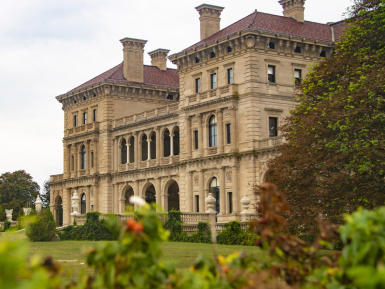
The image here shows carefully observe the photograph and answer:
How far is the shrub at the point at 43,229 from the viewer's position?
35816 mm

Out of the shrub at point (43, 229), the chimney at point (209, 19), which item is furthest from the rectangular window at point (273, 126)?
the shrub at point (43, 229)

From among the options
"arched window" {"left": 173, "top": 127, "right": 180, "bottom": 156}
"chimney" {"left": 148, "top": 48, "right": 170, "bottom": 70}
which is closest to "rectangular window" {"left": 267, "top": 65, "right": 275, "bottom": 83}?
"arched window" {"left": 173, "top": 127, "right": 180, "bottom": 156}

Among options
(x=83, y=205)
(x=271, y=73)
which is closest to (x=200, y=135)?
(x=271, y=73)

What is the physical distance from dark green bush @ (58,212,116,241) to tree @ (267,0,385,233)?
58.6 feet

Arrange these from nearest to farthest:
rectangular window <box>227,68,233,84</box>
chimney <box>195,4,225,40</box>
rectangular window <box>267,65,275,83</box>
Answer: rectangular window <box>267,65,275,83</box>, rectangular window <box>227,68,233,84</box>, chimney <box>195,4,225,40</box>

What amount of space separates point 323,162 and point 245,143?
25367 mm

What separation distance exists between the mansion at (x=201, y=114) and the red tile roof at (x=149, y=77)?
0.16 metres

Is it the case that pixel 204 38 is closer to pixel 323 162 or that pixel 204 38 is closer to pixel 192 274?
pixel 323 162

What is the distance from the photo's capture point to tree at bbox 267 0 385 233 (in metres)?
21.8

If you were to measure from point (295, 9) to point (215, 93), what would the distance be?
11.4m

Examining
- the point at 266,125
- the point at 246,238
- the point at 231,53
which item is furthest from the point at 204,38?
the point at 246,238

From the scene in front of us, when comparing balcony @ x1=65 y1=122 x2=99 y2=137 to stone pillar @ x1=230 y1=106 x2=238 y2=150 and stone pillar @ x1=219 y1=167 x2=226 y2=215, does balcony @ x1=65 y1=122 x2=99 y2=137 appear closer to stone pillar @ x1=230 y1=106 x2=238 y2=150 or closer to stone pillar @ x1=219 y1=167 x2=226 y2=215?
stone pillar @ x1=219 y1=167 x2=226 y2=215

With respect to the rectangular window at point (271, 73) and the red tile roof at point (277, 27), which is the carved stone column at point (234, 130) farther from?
→ the red tile roof at point (277, 27)

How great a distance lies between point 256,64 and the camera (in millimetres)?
49062
